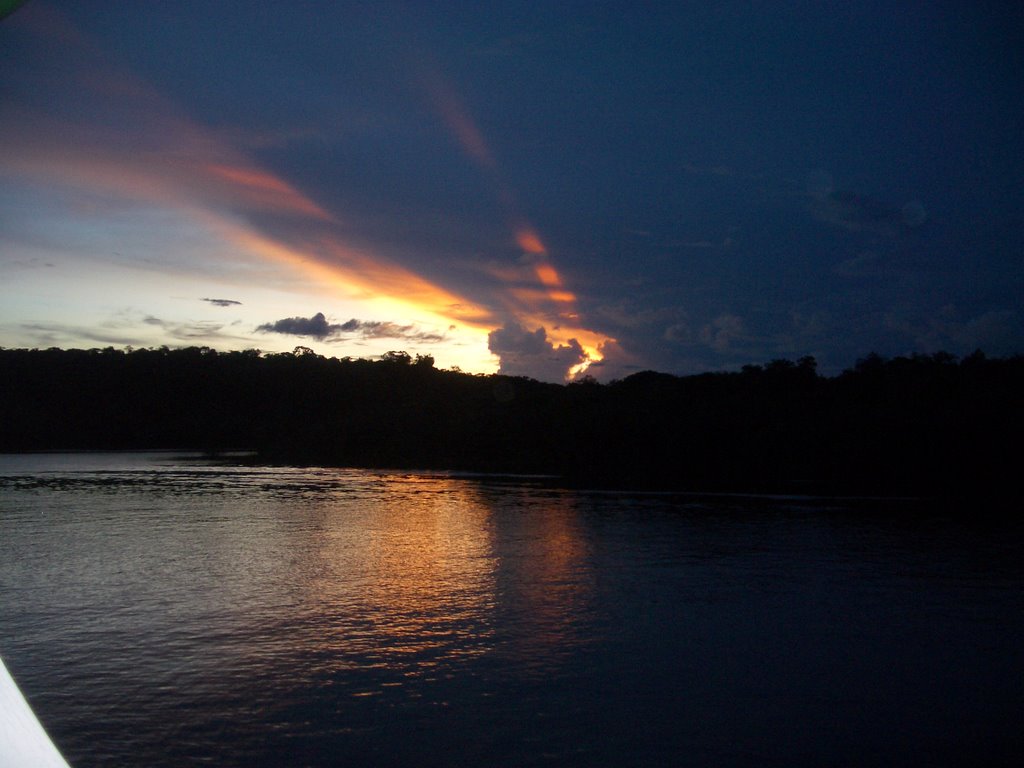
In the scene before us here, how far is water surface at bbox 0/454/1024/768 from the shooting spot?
675cm

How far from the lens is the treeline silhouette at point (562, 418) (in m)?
37.5

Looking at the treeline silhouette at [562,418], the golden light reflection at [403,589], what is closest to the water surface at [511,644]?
the golden light reflection at [403,589]

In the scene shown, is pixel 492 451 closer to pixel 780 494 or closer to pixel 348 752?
pixel 780 494

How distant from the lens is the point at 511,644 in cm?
931

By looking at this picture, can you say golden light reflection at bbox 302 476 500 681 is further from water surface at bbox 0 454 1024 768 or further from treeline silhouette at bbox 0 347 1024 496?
treeline silhouette at bbox 0 347 1024 496

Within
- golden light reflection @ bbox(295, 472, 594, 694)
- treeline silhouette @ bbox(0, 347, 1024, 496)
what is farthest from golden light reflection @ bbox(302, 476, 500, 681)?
treeline silhouette @ bbox(0, 347, 1024, 496)

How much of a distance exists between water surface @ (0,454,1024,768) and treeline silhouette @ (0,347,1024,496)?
17815 mm

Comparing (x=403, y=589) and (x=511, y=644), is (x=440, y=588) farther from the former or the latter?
(x=511, y=644)

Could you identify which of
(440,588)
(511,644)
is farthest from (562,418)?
(511,644)

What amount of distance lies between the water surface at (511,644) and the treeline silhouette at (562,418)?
17.8 m

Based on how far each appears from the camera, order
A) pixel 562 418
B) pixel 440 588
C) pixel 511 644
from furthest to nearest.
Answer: pixel 562 418
pixel 440 588
pixel 511 644

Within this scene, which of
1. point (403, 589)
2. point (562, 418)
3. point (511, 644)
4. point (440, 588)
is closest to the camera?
point (511, 644)

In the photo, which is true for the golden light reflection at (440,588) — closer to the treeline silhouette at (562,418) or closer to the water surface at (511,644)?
the water surface at (511,644)

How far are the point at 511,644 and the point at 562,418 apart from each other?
43.4 metres
